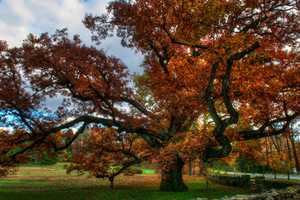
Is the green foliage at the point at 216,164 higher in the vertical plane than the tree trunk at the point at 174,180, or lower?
higher

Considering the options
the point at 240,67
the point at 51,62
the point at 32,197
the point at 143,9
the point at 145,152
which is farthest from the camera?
the point at 145,152

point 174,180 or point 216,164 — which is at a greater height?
point 216,164

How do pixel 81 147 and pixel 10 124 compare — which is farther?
pixel 81 147

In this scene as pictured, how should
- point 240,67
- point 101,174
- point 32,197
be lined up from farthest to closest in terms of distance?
point 101,174, point 32,197, point 240,67

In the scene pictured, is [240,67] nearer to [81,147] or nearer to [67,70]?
[67,70]

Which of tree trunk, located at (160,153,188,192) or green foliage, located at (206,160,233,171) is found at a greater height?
green foliage, located at (206,160,233,171)

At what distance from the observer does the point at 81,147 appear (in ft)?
105

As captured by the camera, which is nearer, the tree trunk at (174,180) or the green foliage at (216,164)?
the tree trunk at (174,180)

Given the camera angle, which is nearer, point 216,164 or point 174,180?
point 174,180

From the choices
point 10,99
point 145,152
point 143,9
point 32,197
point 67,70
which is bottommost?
point 32,197

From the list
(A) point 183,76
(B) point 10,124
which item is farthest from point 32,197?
(A) point 183,76

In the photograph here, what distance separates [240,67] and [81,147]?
13990 mm

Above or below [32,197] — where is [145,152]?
above

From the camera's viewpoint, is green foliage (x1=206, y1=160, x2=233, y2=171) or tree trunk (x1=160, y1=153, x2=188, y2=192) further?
green foliage (x1=206, y1=160, x2=233, y2=171)
